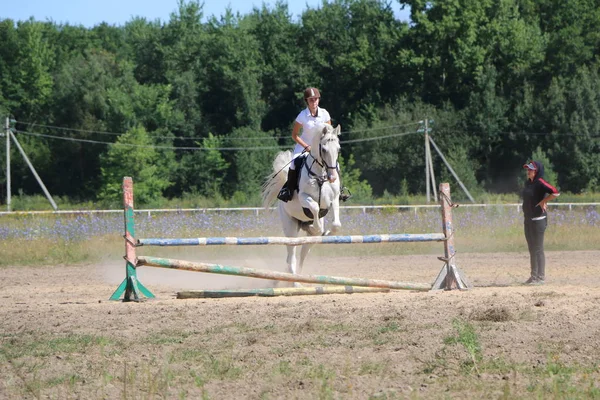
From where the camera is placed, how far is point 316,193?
507 inches

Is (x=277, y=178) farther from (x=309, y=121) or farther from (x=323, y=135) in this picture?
(x=323, y=135)

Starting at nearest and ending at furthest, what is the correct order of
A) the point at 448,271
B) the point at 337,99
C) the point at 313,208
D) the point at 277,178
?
1. the point at 448,271
2. the point at 313,208
3. the point at 277,178
4. the point at 337,99

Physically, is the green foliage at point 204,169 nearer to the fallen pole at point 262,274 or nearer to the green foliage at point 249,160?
the green foliage at point 249,160

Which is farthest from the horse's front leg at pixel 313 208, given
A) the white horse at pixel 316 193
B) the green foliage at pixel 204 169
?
the green foliage at pixel 204 169

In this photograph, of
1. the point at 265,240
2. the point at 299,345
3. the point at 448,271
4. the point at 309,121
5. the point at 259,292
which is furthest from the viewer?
the point at 309,121

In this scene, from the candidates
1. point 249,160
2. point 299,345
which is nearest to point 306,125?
point 299,345

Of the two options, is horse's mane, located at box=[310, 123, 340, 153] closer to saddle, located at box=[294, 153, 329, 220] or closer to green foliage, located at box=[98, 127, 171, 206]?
saddle, located at box=[294, 153, 329, 220]

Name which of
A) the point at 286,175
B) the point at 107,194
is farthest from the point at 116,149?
the point at 286,175

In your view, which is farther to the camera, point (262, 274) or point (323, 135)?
point (323, 135)

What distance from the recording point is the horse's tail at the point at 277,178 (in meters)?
14.3

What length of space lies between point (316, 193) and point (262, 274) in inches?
78.6

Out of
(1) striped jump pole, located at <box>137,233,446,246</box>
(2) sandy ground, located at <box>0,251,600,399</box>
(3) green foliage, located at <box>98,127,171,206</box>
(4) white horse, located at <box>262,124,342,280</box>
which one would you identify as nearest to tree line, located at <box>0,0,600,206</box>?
(3) green foliage, located at <box>98,127,171,206</box>

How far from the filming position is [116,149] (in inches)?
2267

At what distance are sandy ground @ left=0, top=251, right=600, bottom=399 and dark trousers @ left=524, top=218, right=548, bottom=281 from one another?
171cm
